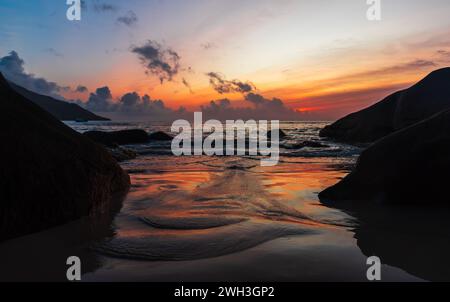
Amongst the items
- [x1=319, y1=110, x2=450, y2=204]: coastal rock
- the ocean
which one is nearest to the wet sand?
the ocean

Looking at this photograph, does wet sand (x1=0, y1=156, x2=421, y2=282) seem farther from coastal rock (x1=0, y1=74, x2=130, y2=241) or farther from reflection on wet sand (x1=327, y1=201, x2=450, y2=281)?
coastal rock (x1=0, y1=74, x2=130, y2=241)

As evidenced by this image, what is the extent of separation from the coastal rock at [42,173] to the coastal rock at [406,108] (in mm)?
9941

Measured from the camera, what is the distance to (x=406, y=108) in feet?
45.3

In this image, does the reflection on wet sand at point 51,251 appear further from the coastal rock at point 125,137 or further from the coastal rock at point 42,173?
the coastal rock at point 125,137

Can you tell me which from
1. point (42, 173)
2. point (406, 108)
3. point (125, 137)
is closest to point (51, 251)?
point (42, 173)

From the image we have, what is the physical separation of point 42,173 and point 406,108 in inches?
549

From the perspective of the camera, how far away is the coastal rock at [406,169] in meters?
4.43

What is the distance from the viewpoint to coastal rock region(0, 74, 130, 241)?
3.37m

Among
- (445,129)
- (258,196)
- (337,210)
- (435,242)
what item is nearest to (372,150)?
(445,129)

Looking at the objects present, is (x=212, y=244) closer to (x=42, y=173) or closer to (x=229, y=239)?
(x=229, y=239)

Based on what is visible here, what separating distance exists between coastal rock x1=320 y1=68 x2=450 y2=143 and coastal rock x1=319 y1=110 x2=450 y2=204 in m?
6.37

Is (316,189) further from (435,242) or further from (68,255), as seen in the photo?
(68,255)

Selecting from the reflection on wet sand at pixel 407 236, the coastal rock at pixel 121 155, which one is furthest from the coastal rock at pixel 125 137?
the reflection on wet sand at pixel 407 236
